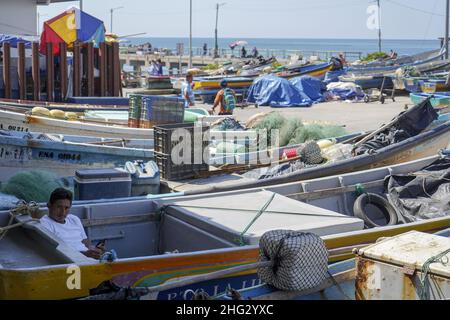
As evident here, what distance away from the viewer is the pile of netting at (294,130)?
453 inches

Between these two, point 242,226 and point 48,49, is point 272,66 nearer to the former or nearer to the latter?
point 48,49

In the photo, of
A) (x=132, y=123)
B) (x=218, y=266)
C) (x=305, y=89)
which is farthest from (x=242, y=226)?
(x=305, y=89)

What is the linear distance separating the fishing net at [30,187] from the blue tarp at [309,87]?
18833 millimetres

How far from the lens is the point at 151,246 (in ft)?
21.4

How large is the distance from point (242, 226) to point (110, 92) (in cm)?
1347

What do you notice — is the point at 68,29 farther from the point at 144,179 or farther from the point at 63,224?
the point at 63,224

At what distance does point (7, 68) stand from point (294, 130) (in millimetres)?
8658

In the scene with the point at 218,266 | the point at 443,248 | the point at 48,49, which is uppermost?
the point at 48,49

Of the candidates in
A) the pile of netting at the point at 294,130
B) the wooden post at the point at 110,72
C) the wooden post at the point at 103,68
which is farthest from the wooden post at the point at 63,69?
the pile of netting at the point at 294,130

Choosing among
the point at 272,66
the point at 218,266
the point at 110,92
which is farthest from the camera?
the point at 272,66

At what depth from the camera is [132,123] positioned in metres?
11.9

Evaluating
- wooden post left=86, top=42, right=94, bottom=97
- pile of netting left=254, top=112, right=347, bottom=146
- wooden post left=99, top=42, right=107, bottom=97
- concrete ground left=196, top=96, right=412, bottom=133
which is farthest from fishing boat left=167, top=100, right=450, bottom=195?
wooden post left=99, top=42, right=107, bottom=97

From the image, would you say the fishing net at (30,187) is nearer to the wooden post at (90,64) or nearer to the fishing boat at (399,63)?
the wooden post at (90,64)
